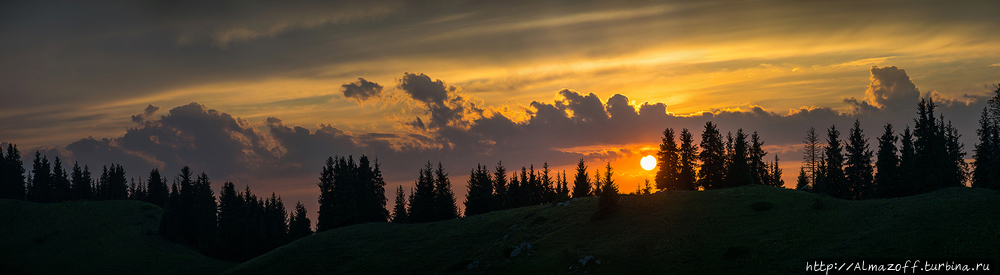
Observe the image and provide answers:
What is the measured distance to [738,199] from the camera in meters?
74.6

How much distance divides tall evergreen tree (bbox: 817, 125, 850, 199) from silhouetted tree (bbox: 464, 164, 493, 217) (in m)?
75.1

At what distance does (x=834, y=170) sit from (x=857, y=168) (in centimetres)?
400

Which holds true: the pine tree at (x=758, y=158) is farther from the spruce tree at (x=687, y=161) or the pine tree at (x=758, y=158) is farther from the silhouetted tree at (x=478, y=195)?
the silhouetted tree at (x=478, y=195)

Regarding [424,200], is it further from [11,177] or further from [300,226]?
[11,177]

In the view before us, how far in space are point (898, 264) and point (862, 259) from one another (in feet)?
9.69

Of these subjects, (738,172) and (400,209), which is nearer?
(738,172)

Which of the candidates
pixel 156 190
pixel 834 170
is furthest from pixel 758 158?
pixel 156 190

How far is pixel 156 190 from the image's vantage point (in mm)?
191125

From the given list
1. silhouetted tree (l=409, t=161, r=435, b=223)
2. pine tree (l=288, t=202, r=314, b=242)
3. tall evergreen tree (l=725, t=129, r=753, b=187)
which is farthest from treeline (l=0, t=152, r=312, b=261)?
tall evergreen tree (l=725, t=129, r=753, b=187)

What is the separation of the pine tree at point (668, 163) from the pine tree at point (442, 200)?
50861 mm

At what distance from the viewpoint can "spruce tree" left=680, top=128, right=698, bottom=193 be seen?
4365 inches

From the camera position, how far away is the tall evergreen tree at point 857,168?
3949 inches

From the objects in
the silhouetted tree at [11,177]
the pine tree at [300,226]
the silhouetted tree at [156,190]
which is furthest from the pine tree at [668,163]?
the silhouetted tree at [11,177]

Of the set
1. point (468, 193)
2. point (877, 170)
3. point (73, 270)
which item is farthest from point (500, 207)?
point (73, 270)
